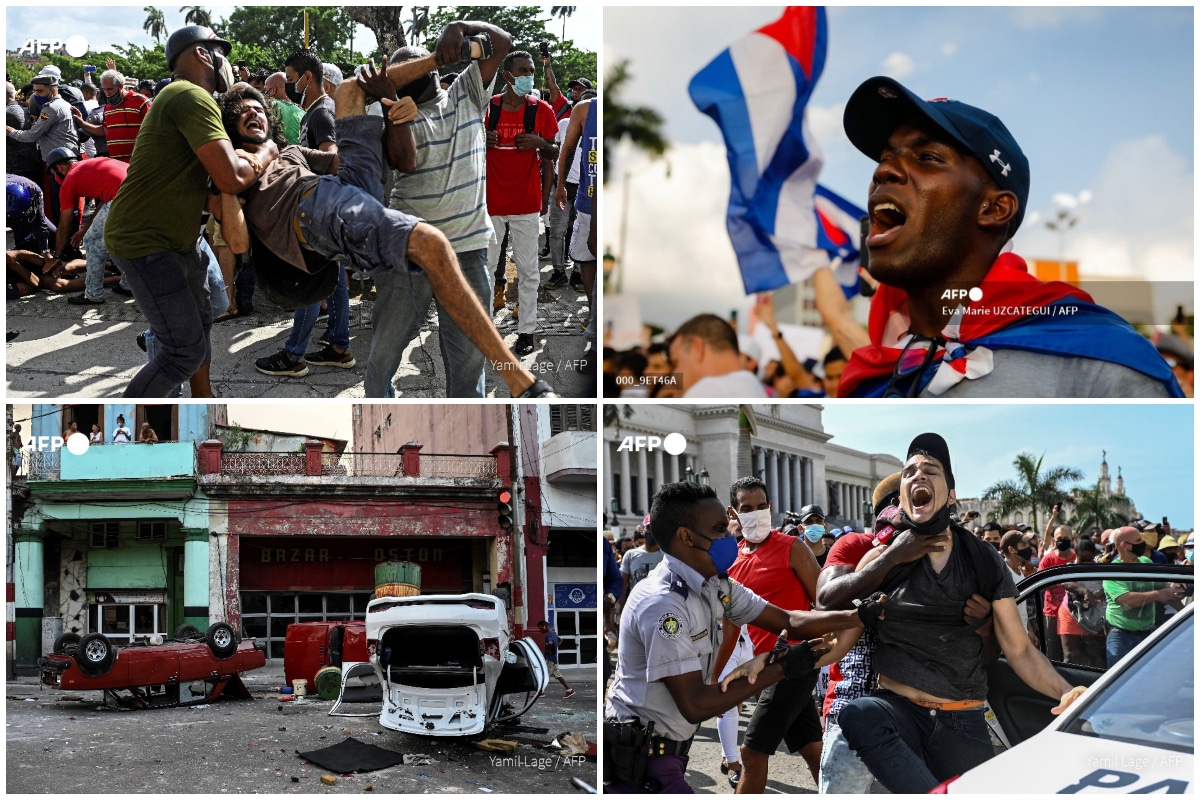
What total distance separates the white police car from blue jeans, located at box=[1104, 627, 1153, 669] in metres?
0.72

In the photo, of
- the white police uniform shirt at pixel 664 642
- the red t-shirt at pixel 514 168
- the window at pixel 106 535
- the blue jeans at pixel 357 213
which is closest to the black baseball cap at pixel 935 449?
the white police uniform shirt at pixel 664 642

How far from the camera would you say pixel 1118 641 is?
4.24 m

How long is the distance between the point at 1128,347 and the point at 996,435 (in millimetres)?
609

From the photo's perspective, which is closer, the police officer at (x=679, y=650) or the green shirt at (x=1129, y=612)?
the police officer at (x=679, y=650)

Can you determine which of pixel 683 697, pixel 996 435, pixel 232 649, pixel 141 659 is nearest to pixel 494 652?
pixel 232 649

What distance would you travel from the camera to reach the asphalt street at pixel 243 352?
4961 mm

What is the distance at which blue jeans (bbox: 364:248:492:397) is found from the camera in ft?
15.4

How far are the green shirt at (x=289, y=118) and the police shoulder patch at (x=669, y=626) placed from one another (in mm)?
2677

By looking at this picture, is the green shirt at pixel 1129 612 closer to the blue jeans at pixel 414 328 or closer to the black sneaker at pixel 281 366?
the blue jeans at pixel 414 328

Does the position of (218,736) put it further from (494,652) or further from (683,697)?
(683,697)

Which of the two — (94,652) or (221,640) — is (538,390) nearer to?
(221,640)

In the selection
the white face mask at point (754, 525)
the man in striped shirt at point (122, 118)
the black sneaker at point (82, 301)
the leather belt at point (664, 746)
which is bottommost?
the leather belt at point (664, 746)

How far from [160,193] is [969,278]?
3261mm

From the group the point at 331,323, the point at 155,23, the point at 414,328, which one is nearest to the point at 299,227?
the point at 414,328
